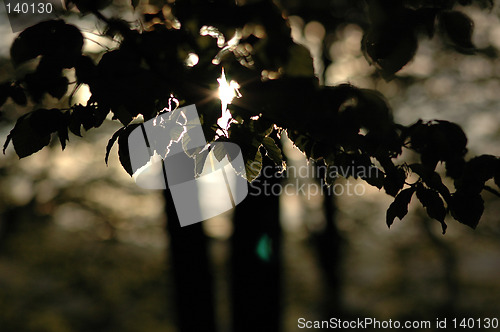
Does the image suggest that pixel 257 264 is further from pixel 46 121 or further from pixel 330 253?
pixel 330 253

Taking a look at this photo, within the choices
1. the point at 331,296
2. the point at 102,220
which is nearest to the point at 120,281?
the point at 102,220

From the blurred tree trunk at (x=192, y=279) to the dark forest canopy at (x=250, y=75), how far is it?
4.21 metres

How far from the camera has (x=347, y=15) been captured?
7.49 meters

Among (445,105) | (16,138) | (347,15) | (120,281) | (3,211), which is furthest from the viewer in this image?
(120,281)

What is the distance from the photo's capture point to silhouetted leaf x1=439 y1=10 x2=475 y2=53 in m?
1.07

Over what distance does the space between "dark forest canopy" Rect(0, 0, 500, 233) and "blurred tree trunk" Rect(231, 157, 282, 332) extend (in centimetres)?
319

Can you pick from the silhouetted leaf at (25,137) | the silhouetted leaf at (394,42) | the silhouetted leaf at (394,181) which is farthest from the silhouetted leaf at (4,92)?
the silhouetted leaf at (394,181)

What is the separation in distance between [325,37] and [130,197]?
663cm

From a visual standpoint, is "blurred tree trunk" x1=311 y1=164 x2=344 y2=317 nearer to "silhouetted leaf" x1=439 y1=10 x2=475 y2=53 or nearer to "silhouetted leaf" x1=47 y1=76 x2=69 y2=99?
"silhouetted leaf" x1=47 y1=76 x2=69 y2=99

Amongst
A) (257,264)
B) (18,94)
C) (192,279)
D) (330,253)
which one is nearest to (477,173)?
(18,94)

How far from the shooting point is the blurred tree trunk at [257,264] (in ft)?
15.3

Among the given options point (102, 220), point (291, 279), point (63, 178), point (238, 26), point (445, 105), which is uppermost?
point (238, 26)

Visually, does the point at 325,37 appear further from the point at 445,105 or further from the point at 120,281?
the point at 120,281

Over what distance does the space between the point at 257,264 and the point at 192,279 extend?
4.16 ft
